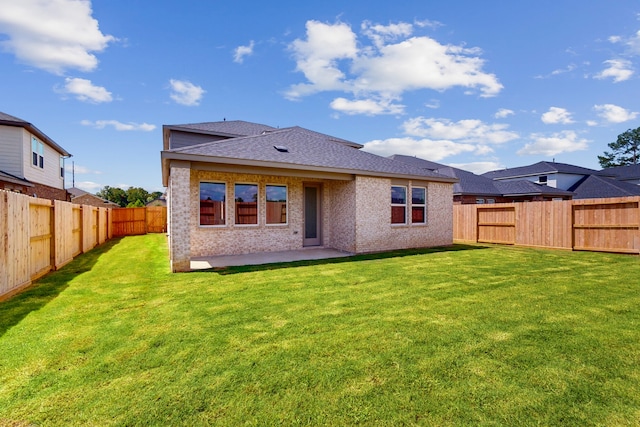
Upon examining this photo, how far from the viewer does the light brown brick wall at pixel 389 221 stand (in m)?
A: 11.1

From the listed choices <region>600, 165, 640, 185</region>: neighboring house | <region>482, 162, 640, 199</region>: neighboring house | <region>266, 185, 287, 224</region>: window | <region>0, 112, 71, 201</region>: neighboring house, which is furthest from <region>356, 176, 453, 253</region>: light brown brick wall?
<region>600, 165, 640, 185</region>: neighboring house

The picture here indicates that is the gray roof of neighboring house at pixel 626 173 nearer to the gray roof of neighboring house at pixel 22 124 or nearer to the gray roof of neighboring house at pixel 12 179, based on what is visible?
the gray roof of neighboring house at pixel 12 179

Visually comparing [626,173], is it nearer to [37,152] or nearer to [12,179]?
[12,179]

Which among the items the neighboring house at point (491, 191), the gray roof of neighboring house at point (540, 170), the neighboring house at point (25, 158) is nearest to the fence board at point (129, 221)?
the neighboring house at point (25, 158)

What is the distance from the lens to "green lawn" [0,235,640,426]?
2.31 meters

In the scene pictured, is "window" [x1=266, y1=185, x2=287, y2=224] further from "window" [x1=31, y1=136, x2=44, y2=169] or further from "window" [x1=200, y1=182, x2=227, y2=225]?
"window" [x1=31, y1=136, x2=44, y2=169]

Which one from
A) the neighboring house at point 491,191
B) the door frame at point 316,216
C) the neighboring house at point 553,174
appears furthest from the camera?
the neighboring house at point 553,174

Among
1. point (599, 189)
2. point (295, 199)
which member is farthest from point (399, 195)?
point (599, 189)

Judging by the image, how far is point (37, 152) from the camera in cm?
1798

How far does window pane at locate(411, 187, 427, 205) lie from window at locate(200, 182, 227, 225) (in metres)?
7.74

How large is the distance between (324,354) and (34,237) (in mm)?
8016

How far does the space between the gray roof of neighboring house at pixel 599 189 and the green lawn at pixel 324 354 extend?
32610mm

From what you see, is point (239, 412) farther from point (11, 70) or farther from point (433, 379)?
point (11, 70)

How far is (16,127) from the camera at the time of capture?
15.7m
